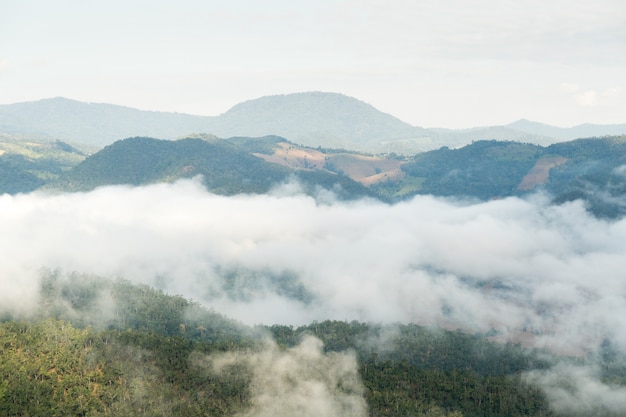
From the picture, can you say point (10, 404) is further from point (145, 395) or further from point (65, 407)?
point (145, 395)

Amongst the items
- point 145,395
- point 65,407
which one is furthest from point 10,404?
point 145,395

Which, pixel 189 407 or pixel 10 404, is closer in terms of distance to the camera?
pixel 10 404

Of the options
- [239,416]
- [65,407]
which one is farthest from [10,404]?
[239,416]

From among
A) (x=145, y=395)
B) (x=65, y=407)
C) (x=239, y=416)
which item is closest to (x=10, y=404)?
(x=65, y=407)

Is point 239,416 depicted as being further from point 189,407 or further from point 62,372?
point 62,372

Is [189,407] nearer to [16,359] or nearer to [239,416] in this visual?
[239,416]

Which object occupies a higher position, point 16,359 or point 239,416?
point 16,359
